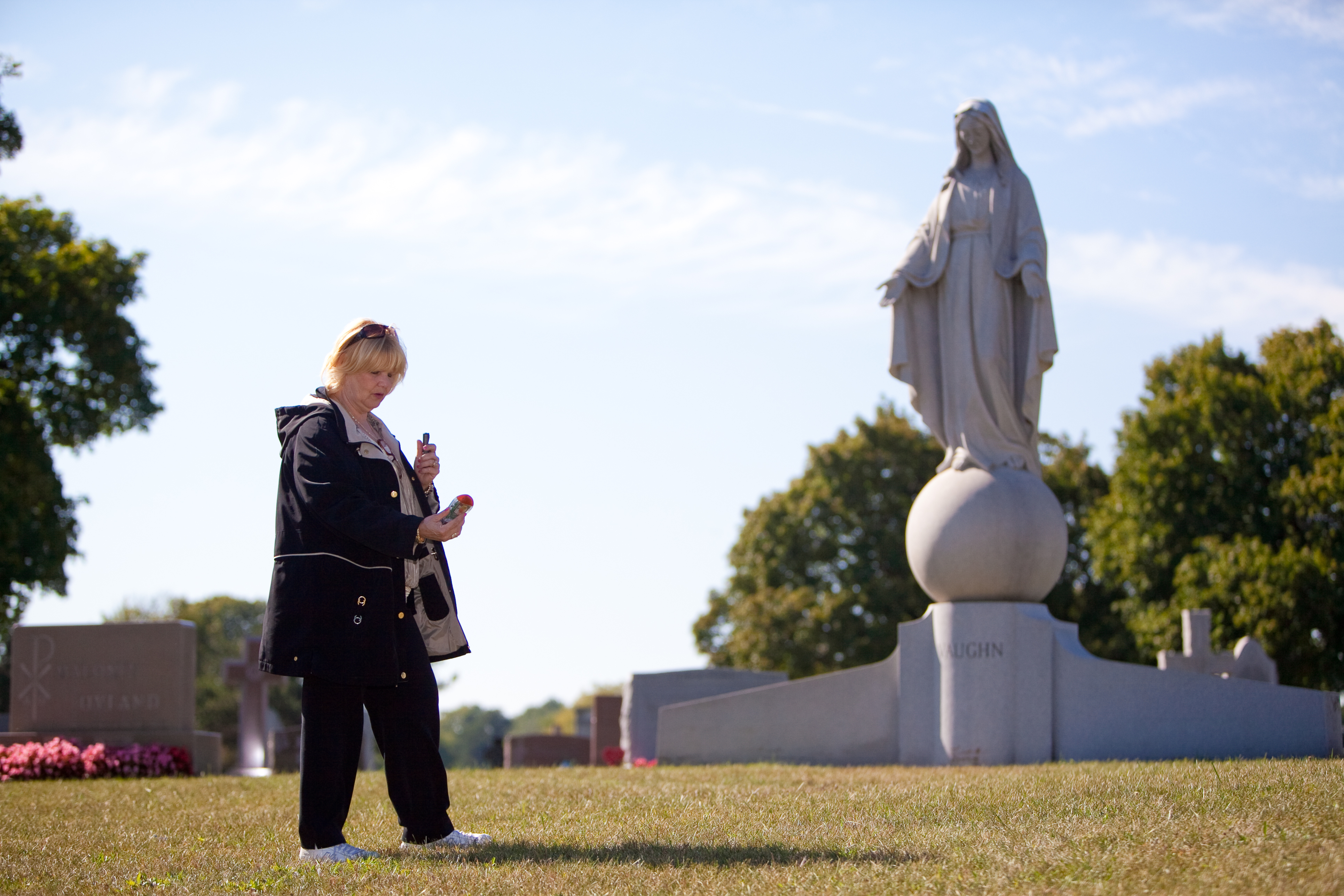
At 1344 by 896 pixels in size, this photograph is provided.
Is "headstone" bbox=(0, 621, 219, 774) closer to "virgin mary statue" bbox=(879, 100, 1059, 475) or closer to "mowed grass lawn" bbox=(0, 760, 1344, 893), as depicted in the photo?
"mowed grass lawn" bbox=(0, 760, 1344, 893)

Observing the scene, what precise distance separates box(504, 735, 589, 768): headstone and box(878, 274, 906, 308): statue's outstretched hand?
51.6 feet

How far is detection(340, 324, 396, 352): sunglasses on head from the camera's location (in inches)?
215

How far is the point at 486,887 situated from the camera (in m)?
4.49

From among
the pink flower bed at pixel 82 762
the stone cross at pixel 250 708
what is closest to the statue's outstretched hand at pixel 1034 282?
the pink flower bed at pixel 82 762

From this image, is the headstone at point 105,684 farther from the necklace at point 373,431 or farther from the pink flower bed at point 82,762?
the necklace at point 373,431

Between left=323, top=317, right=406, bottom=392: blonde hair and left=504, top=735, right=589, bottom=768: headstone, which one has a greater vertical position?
left=323, top=317, right=406, bottom=392: blonde hair

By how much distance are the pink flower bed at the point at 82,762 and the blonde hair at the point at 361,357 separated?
7620 millimetres

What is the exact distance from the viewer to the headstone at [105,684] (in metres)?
13.0

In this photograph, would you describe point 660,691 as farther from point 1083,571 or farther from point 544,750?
point 1083,571

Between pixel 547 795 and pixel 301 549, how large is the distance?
122 inches

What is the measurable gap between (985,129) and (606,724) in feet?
37.6

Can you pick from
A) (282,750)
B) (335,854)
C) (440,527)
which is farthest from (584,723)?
(440,527)

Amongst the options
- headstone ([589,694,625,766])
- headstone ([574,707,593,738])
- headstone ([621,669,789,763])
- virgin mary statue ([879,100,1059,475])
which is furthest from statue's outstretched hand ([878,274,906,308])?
headstone ([574,707,593,738])

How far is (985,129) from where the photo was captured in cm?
1141
